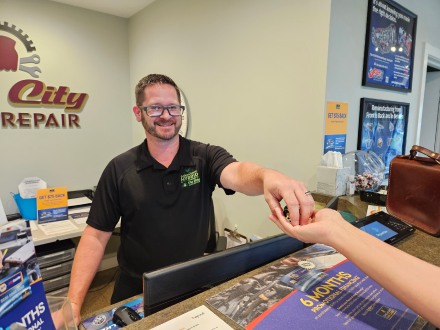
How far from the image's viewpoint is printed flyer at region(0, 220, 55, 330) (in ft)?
1.24

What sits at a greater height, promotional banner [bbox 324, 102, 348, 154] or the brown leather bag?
promotional banner [bbox 324, 102, 348, 154]

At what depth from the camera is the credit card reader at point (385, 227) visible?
100 centimetres

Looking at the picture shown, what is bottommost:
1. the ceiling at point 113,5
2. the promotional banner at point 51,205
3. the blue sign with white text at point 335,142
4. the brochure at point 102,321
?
the promotional banner at point 51,205

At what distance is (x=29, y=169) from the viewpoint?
9.03 ft

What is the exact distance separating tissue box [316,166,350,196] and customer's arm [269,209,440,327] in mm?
1069

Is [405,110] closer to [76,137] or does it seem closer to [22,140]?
[76,137]

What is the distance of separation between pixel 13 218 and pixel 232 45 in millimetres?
2567

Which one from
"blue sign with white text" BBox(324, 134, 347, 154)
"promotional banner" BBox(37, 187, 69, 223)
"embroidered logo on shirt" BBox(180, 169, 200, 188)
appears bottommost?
"promotional banner" BBox(37, 187, 69, 223)

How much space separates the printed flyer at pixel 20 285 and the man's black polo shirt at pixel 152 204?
868 millimetres

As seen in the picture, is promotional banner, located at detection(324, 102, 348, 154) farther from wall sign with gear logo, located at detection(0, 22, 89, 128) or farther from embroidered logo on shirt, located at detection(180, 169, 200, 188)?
wall sign with gear logo, located at detection(0, 22, 89, 128)

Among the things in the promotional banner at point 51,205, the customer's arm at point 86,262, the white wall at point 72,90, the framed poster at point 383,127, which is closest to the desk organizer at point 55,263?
the promotional banner at point 51,205

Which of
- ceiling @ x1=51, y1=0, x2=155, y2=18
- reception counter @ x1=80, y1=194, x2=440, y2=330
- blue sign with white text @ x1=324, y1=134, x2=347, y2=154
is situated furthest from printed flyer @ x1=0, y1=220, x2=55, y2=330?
ceiling @ x1=51, y1=0, x2=155, y2=18

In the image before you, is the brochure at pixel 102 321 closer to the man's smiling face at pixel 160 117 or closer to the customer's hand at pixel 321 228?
the customer's hand at pixel 321 228

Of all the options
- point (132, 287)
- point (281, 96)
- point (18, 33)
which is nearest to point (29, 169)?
point (18, 33)
